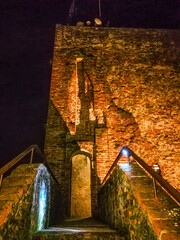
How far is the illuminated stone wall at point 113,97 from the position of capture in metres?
7.05

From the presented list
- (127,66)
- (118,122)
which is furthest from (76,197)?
(127,66)

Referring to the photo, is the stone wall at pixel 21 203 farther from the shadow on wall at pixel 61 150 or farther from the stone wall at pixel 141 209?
the shadow on wall at pixel 61 150

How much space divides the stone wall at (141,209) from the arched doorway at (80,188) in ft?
13.1

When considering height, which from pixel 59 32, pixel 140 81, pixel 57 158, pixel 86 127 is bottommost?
pixel 57 158

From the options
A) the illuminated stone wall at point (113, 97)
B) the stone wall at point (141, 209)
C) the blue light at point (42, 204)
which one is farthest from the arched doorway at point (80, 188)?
the stone wall at point (141, 209)

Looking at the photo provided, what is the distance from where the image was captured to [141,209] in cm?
271

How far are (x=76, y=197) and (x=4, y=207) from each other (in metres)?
5.42

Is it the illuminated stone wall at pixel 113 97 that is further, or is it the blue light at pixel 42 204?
the illuminated stone wall at pixel 113 97

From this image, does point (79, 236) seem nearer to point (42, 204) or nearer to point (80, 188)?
point (42, 204)

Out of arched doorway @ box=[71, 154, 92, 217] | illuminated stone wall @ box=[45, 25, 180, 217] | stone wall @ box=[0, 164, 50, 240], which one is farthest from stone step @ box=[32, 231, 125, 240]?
arched doorway @ box=[71, 154, 92, 217]

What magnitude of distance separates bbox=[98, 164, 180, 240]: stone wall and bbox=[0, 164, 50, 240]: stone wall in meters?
1.45

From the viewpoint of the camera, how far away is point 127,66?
8.67m

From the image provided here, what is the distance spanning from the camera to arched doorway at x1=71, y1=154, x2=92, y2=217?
7369 mm

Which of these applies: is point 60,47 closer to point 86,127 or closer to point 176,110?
point 86,127
